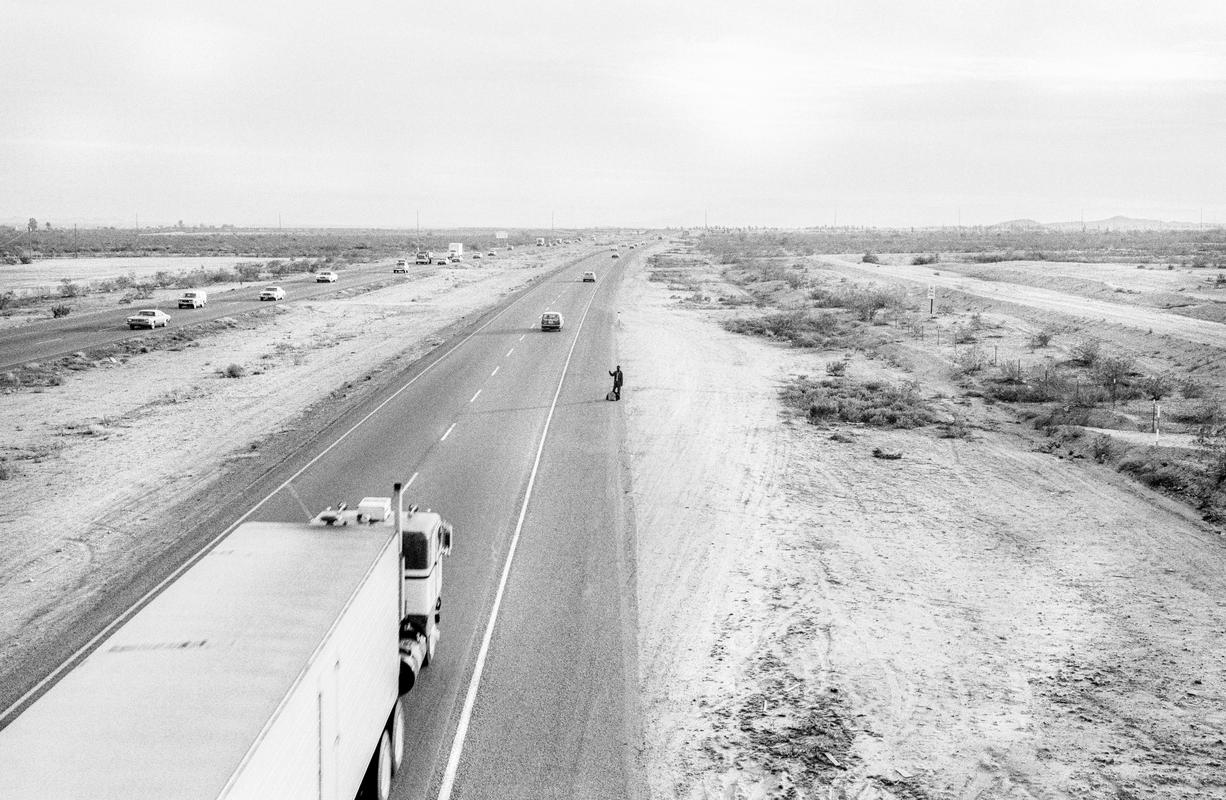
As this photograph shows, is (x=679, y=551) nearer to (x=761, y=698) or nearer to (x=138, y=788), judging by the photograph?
(x=761, y=698)

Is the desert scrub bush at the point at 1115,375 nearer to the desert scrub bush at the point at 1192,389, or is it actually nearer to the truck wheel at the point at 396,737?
the desert scrub bush at the point at 1192,389

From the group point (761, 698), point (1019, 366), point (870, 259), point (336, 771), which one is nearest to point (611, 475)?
point (761, 698)

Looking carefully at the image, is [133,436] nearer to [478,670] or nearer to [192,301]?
[478,670]

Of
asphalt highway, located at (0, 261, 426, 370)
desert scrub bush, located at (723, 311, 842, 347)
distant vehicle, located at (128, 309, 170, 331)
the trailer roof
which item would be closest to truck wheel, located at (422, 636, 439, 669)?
the trailer roof

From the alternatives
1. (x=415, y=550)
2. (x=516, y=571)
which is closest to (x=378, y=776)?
(x=415, y=550)

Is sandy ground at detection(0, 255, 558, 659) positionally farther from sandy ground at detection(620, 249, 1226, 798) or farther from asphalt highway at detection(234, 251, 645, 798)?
sandy ground at detection(620, 249, 1226, 798)

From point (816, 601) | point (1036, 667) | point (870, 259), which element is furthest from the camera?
point (870, 259)

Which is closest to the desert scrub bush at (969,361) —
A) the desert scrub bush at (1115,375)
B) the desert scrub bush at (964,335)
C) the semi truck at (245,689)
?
the desert scrub bush at (964,335)
